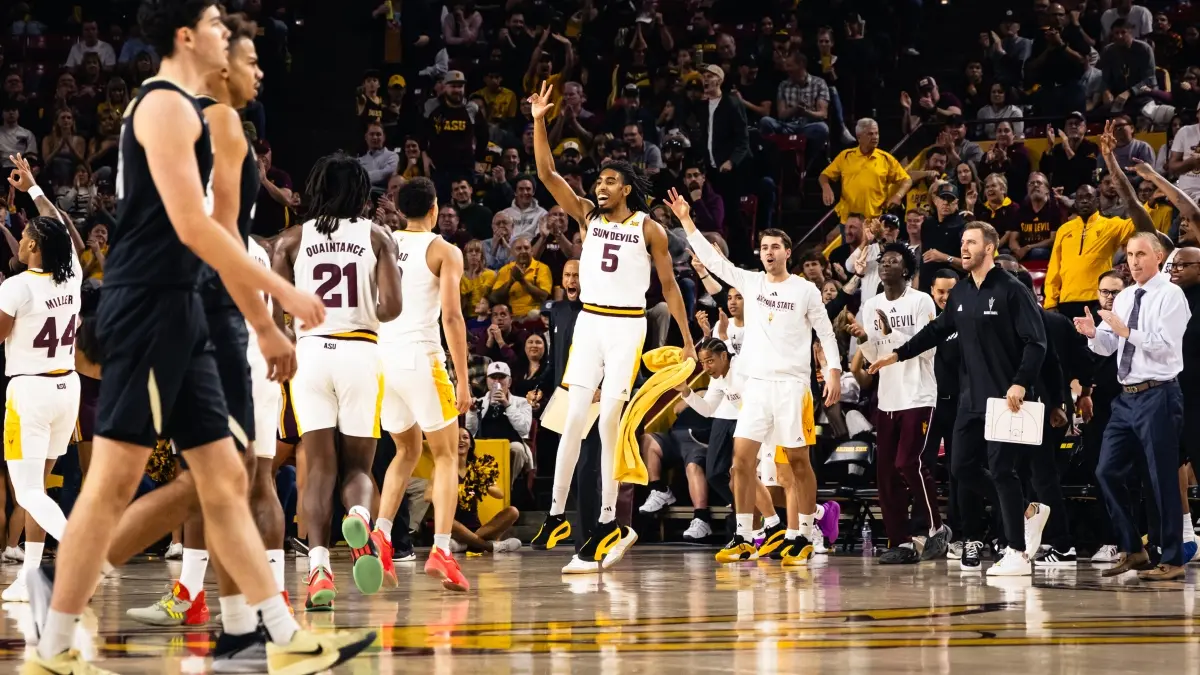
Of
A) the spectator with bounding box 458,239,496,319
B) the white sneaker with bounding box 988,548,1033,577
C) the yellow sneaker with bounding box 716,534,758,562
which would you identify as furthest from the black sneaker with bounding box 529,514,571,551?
the spectator with bounding box 458,239,496,319

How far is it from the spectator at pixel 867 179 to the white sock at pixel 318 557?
10.7m

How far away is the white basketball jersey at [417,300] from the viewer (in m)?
8.45

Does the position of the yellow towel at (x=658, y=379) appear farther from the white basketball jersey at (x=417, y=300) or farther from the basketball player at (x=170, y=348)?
the basketball player at (x=170, y=348)

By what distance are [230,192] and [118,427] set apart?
88cm

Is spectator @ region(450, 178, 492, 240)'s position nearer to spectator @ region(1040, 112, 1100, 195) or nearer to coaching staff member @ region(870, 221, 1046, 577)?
spectator @ region(1040, 112, 1100, 195)

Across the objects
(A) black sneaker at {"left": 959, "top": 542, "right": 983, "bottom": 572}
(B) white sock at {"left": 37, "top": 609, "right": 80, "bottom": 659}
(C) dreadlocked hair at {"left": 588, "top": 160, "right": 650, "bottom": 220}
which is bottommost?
(A) black sneaker at {"left": 959, "top": 542, "right": 983, "bottom": 572}

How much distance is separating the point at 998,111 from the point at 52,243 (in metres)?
12.4

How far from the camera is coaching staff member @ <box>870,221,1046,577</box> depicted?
9844 millimetres

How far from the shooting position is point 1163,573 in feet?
30.4

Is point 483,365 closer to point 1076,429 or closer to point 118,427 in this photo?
point 1076,429

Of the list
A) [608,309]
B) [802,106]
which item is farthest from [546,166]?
[802,106]

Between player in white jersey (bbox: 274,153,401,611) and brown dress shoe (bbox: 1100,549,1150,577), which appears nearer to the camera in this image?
player in white jersey (bbox: 274,153,401,611)

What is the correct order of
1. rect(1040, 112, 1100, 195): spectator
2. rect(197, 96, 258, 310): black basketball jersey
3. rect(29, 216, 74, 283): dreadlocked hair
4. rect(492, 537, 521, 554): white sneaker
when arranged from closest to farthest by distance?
rect(197, 96, 258, 310): black basketball jersey, rect(29, 216, 74, 283): dreadlocked hair, rect(492, 537, 521, 554): white sneaker, rect(1040, 112, 1100, 195): spectator

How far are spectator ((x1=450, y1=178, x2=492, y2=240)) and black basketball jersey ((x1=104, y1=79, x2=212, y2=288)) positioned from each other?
12864mm
